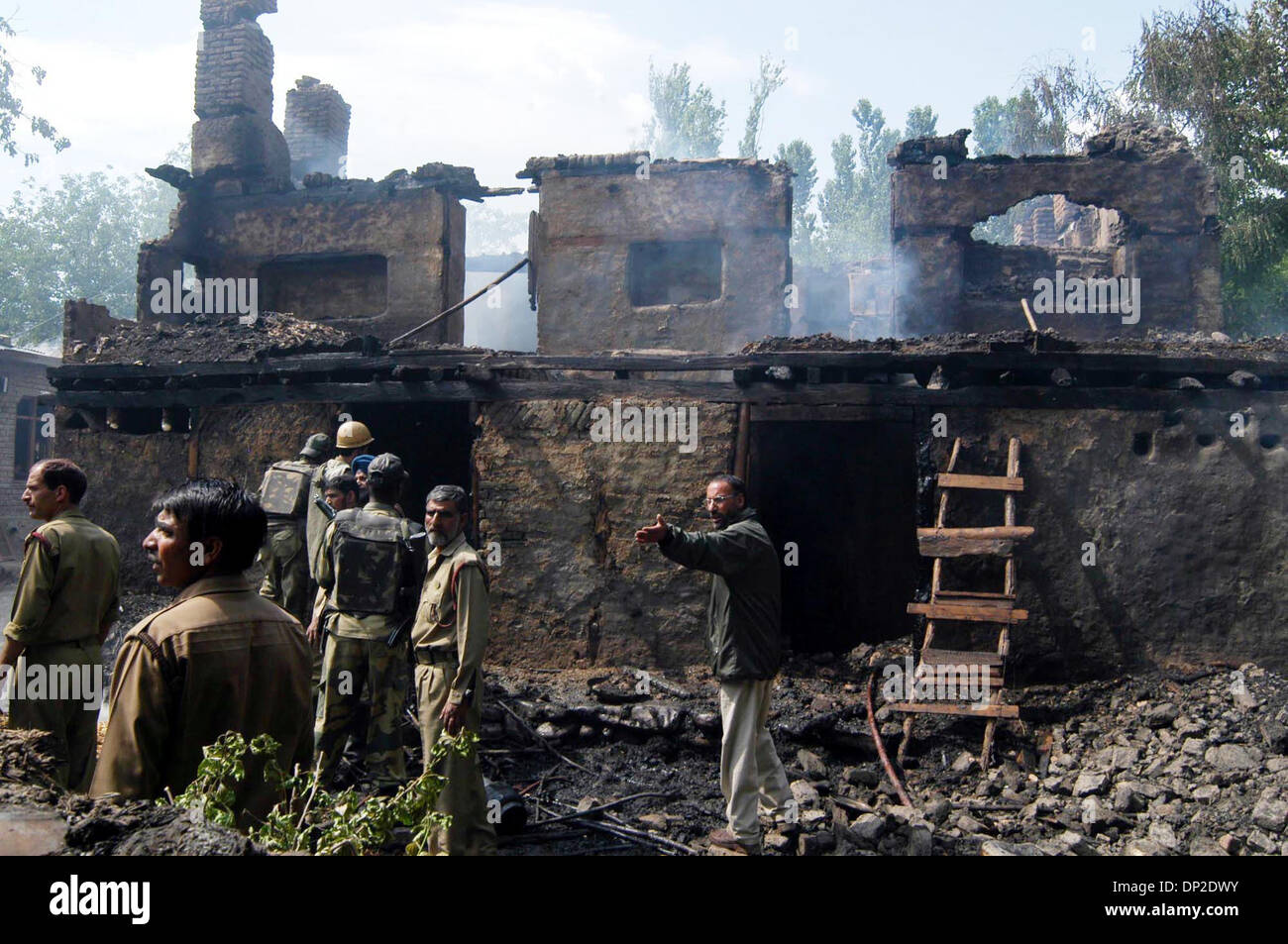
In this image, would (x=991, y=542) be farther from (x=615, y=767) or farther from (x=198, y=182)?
(x=198, y=182)

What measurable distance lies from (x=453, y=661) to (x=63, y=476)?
226 cm

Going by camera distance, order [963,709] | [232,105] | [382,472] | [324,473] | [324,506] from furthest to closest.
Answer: [232,105]
[963,709]
[324,473]
[324,506]
[382,472]

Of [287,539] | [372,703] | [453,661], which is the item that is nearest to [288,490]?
[287,539]

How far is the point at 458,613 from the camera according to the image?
4.92 meters

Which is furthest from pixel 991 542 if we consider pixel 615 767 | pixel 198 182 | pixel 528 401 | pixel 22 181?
pixel 22 181

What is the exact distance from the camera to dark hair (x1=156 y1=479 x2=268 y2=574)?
253cm

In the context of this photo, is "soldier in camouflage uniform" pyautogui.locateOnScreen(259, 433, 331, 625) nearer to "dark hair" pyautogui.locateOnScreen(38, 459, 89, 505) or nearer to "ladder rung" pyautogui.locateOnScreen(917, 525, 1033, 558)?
"dark hair" pyautogui.locateOnScreen(38, 459, 89, 505)

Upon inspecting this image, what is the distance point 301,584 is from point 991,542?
573 centimetres

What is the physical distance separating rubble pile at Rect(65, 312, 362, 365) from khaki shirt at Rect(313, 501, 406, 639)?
430 cm

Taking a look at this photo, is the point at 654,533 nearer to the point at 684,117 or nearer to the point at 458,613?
the point at 458,613

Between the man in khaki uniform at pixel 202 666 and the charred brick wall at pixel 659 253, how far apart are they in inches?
484

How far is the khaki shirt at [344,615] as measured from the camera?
559 centimetres

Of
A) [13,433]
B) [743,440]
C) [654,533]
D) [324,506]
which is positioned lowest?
[654,533]

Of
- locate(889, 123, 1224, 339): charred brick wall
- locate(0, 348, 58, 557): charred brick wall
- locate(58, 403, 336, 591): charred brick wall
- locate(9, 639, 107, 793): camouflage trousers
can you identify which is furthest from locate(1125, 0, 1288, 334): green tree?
locate(0, 348, 58, 557): charred brick wall
